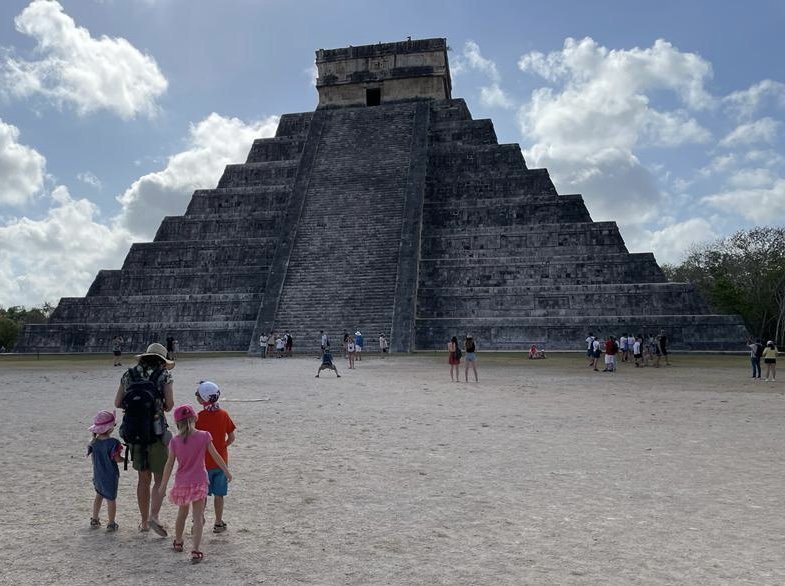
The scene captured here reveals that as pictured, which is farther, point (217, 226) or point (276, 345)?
point (217, 226)

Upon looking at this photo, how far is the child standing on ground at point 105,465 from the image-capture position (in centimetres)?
501

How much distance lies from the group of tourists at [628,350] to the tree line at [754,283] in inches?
719

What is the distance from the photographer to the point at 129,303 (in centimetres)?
3130

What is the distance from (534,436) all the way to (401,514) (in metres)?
3.70

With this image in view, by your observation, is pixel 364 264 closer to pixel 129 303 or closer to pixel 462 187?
pixel 462 187

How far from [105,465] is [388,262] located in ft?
81.0

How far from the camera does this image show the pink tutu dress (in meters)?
4.61

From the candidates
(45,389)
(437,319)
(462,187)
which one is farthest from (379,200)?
(45,389)

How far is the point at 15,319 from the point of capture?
82125 millimetres

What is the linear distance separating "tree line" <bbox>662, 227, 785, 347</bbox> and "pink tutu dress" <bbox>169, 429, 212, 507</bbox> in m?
40.2

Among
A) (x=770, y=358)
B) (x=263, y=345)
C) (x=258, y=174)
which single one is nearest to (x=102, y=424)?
(x=770, y=358)

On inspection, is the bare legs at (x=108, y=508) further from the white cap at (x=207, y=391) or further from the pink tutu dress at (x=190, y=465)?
the white cap at (x=207, y=391)

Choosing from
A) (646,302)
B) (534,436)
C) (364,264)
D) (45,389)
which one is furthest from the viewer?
(364,264)

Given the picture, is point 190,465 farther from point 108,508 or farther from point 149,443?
point 108,508
